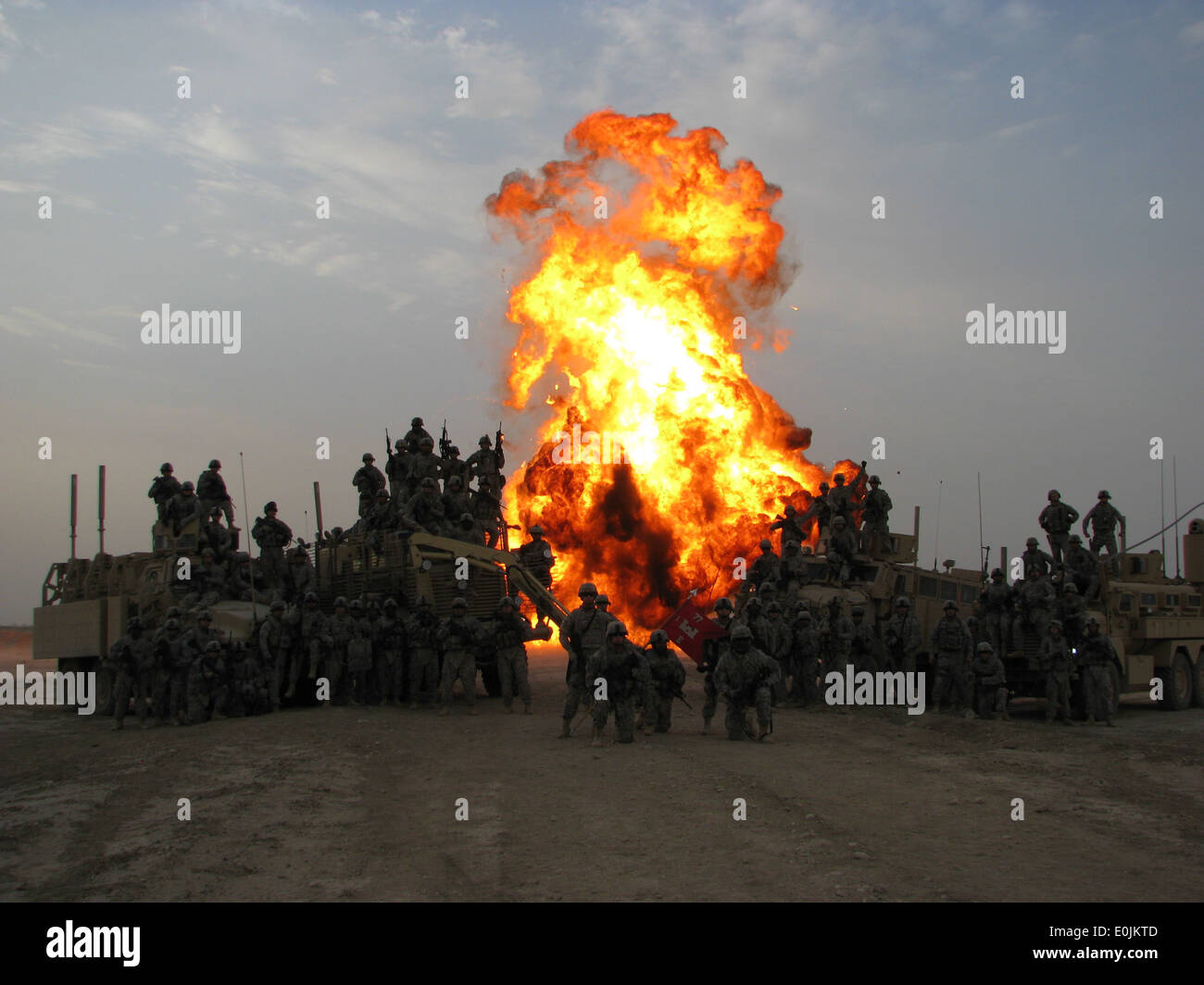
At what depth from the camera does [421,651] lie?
18.6 meters

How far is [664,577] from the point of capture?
28859 mm

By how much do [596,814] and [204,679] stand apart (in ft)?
31.2

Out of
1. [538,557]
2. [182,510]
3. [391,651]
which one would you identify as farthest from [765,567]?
[182,510]

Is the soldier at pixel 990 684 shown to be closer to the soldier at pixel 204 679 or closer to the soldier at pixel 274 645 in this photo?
the soldier at pixel 274 645

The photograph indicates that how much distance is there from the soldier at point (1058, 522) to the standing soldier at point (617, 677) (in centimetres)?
988

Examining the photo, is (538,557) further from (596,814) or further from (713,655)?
(596,814)

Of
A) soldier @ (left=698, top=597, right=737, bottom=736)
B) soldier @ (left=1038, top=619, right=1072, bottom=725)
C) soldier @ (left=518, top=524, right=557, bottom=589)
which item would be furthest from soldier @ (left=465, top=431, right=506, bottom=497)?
soldier @ (left=1038, top=619, right=1072, bottom=725)

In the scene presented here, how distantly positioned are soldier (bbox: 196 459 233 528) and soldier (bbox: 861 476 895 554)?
12.6 meters

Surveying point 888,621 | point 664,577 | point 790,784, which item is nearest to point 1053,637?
point 888,621

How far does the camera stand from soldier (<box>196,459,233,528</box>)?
2138cm

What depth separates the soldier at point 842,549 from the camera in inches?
849
